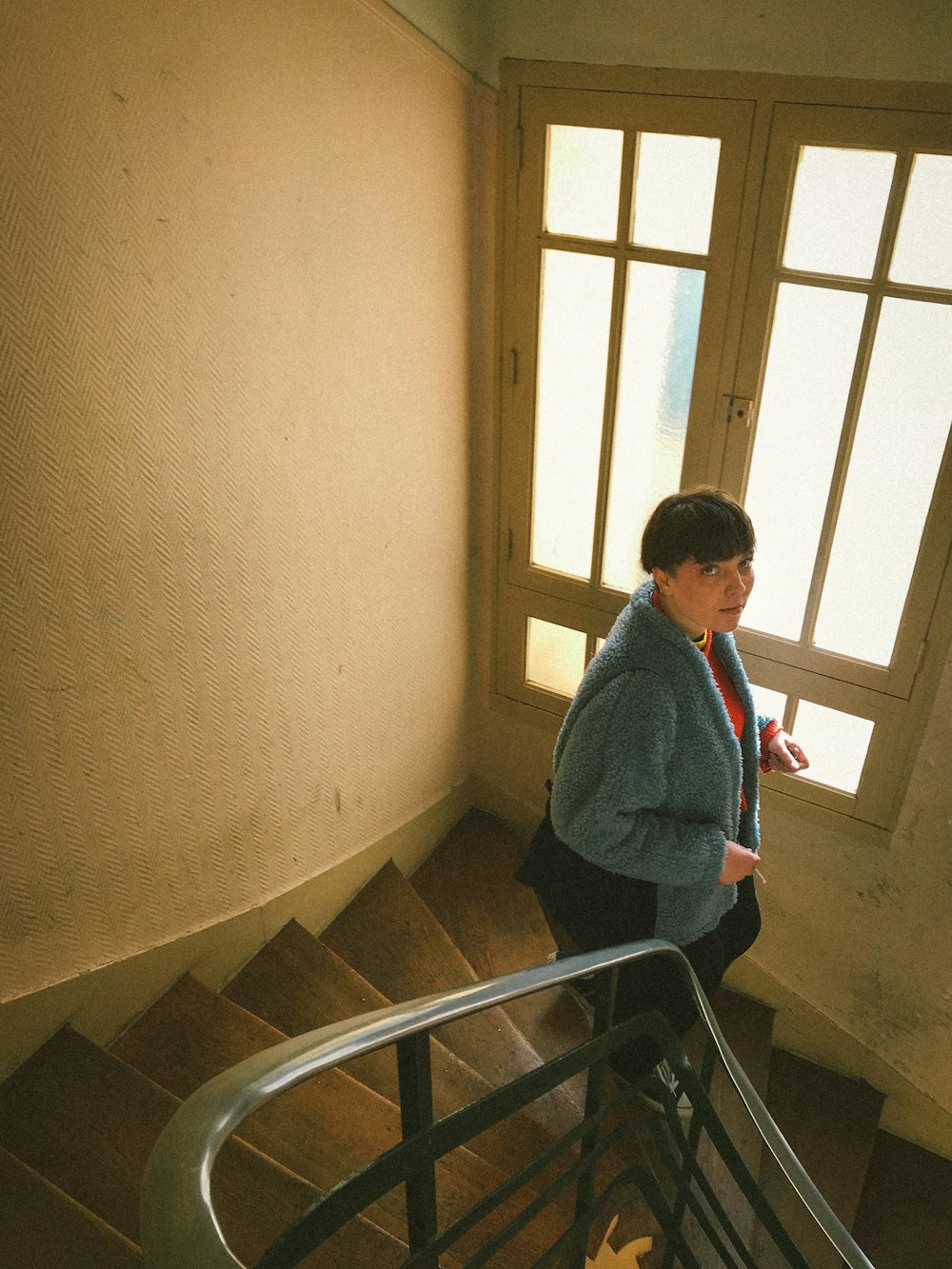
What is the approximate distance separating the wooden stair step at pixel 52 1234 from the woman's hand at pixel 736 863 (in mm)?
1180

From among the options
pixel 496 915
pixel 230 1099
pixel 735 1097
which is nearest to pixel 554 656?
pixel 496 915

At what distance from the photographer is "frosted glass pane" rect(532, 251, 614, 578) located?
93.8 inches

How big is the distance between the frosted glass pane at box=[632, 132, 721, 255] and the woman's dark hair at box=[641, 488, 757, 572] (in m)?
0.77

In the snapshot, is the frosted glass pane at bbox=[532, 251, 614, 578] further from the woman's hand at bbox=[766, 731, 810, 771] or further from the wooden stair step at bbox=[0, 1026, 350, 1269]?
the wooden stair step at bbox=[0, 1026, 350, 1269]

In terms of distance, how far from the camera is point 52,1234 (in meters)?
1.61

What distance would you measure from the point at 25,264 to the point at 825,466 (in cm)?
166

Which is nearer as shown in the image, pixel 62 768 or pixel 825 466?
pixel 62 768

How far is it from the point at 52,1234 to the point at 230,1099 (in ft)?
3.42

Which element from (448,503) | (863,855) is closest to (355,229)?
(448,503)

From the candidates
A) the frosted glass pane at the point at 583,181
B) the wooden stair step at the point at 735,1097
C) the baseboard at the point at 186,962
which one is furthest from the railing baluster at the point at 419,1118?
the frosted glass pane at the point at 583,181

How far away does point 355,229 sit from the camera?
204cm

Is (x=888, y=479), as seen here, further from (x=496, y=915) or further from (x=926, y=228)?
(x=496, y=915)

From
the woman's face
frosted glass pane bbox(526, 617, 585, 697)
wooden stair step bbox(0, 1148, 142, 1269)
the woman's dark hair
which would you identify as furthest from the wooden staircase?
the woman's dark hair

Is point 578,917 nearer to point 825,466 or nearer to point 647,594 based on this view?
point 647,594
